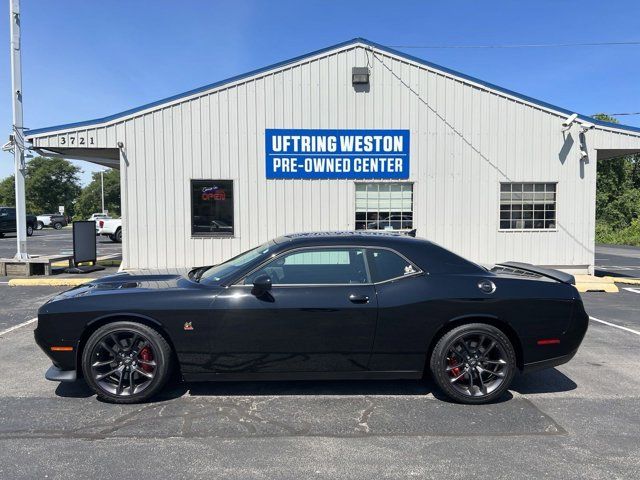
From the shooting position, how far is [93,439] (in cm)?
353

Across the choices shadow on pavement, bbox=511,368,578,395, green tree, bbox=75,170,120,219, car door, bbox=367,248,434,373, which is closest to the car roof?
car door, bbox=367,248,434,373

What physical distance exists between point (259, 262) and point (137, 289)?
3.60ft

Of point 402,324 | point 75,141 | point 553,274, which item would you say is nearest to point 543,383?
point 553,274

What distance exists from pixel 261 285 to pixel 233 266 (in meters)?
0.67

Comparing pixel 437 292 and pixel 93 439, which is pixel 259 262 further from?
pixel 93 439

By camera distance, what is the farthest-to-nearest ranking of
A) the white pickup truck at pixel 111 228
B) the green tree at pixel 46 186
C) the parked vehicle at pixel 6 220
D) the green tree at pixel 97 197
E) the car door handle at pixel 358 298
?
the green tree at pixel 97 197 < the green tree at pixel 46 186 < the parked vehicle at pixel 6 220 < the white pickup truck at pixel 111 228 < the car door handle at pixel 358 298

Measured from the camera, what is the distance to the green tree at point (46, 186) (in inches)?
2517

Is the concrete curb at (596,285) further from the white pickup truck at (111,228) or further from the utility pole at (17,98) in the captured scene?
the white pickup truck at (111,228)

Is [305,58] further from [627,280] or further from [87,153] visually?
[627,280]

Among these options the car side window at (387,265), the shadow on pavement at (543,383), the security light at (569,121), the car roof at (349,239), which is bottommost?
the shadow on pavement at (543,383)

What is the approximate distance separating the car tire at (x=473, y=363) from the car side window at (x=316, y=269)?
92cm

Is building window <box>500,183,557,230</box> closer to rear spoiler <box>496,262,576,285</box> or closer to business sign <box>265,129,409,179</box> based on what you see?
business sign <box>265,129,409,179</box>

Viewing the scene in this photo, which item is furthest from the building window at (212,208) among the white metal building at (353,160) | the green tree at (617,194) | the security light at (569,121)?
the green tree at (617,194)

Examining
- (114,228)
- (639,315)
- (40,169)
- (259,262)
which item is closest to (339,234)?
(259,262)
